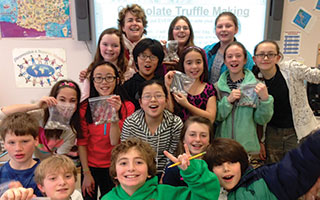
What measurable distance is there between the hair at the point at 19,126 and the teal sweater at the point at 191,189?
57cm

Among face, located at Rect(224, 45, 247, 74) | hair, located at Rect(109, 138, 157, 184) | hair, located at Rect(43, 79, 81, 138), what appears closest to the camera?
hair, located at Rect(109, 138, 157, 184)

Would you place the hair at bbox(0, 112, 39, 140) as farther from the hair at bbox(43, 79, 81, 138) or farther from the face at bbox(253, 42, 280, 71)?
the face at bbox(253, 42, 280, 71)

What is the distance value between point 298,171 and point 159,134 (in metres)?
0.83

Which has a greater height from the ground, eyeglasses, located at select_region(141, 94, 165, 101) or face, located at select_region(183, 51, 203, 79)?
face, located at select_region(183, 51, 203, 79)

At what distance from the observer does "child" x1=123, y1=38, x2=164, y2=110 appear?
5.69 feet

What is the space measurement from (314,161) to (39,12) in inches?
103

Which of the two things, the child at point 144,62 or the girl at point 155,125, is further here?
the child at point 144,62

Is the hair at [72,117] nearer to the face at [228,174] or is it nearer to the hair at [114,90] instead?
the hair at [114,90]

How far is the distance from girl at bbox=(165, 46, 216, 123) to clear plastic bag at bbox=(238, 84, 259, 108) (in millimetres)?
197

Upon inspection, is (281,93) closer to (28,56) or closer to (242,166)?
(242,166)

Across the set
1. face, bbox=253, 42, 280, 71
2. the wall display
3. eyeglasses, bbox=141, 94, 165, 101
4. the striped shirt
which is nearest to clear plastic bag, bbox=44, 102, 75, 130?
the striped shirt

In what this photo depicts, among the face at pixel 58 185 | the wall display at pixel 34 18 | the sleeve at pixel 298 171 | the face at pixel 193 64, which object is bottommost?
the face at pixel 58 185

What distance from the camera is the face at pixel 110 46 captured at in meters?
1.84

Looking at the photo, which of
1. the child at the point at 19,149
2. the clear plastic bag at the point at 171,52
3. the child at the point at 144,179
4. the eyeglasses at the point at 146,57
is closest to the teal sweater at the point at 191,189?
the child at the point at 144,179
